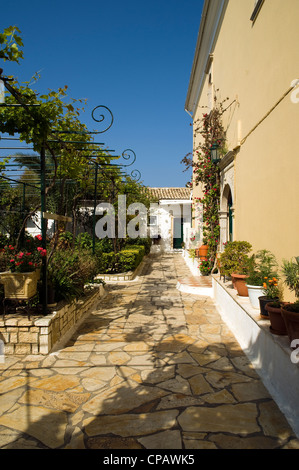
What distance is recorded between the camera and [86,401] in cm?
289

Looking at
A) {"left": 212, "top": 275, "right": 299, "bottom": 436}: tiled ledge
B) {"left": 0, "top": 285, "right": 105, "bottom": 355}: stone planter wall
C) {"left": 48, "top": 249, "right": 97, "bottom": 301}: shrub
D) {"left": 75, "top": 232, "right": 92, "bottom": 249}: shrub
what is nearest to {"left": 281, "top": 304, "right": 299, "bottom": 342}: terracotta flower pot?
{"left": 212, "top": 275, "right": 299, "bottom": 436}: tiled ledge

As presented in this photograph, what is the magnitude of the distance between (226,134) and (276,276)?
4.77 m

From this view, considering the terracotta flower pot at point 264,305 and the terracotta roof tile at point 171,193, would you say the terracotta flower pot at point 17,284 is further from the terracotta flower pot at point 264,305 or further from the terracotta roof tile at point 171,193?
the terracotta roof tile at point 171,193

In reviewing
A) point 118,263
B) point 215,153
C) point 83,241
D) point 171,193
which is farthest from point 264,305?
point 171,193

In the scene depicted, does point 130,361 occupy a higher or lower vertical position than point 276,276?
lower

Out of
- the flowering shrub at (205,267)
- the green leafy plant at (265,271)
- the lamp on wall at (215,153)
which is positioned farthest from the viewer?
the flowering shrub at (205,267)

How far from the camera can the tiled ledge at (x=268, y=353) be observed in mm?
2621

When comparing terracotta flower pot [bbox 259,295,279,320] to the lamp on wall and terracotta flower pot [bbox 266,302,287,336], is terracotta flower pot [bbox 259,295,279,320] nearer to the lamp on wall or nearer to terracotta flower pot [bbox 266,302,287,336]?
terracotta flower pot [bbox 266,302,287,336]

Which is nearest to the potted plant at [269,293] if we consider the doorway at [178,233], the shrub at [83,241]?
the shrub at [83,241]

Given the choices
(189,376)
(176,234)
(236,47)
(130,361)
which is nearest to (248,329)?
(189,376)

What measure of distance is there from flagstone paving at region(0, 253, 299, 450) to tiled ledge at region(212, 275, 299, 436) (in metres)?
0.10

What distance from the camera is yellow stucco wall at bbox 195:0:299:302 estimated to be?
3705mm

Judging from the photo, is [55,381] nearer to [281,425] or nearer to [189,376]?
[189,376]

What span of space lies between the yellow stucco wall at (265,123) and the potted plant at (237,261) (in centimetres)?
23
